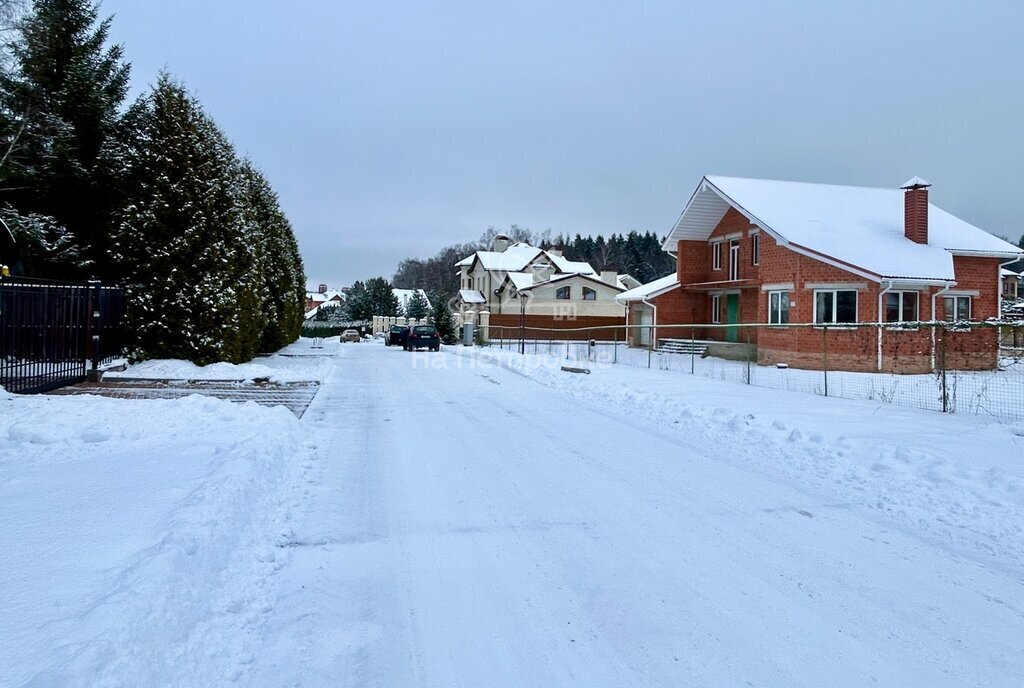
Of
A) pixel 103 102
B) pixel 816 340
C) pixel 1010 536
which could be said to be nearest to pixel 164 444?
pixel 1010 536

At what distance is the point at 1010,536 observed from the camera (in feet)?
17.1

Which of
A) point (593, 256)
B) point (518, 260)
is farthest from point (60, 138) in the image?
point (593, 256)

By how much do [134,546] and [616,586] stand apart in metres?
3.21

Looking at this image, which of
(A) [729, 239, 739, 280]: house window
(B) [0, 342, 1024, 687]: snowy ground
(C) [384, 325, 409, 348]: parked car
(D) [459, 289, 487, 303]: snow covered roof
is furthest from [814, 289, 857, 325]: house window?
(D) [459, 289, 487, 303]: snow covered roof

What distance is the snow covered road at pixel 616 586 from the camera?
11.1 ft

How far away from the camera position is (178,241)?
1652cm

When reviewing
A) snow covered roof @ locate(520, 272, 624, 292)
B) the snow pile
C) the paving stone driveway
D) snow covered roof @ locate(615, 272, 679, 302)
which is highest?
snow covered roof @ locate(520, 272, 624, 292)

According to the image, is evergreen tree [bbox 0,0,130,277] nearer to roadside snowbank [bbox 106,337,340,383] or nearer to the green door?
roadside snowbank [bbox 106,337,340,383]

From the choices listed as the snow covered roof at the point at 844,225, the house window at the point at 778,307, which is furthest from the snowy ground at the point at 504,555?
the house window at the point at 778,307

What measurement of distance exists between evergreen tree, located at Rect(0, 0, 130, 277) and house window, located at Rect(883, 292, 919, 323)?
82.4ft

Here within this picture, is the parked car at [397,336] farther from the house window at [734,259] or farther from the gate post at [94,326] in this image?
the gate post at [94,326]

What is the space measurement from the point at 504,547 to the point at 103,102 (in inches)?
890

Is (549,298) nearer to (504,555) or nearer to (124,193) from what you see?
(124,193)

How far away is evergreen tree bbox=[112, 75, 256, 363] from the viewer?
16.4 meters
